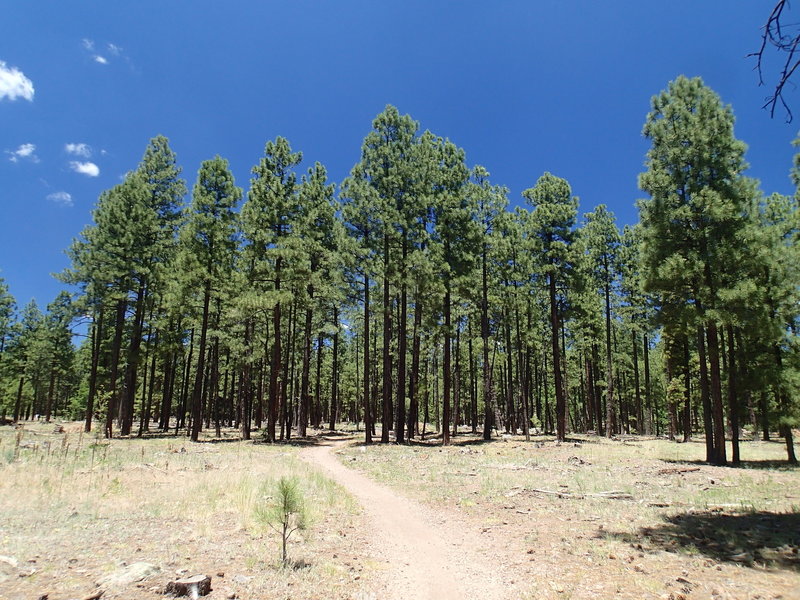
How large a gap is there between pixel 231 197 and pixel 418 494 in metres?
21.6

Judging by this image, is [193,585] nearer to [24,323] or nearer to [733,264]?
[733,264]

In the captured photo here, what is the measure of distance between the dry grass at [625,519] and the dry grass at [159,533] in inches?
111

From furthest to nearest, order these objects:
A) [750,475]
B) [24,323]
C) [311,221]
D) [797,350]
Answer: [24,323], [311,221], [797,350], [750,475]

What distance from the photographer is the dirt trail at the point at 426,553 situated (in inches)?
233

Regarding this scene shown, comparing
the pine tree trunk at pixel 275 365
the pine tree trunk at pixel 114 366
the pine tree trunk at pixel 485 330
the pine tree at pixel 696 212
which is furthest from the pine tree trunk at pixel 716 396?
the pine tree trunk at pixel 114 366

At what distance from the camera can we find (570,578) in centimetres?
611

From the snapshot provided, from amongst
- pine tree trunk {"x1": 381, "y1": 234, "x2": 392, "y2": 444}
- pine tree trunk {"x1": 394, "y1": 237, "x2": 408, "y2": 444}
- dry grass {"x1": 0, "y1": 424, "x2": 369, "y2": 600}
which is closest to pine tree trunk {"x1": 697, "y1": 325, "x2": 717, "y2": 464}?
pine tree trunk {"x1": 394, "y1": 237, "x2": 408, "y2": 444}

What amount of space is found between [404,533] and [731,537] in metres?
5.64

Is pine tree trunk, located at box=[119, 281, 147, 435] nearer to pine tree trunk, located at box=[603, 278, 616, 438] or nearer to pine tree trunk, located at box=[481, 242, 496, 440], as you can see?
pine tree trunk, located at box=[481, 242, 496, 440]

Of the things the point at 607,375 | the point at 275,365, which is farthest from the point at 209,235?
the point at 607,375

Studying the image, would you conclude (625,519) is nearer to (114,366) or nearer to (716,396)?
(716,396)

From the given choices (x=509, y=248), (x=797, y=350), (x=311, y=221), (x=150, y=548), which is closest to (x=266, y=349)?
(x=311, y=221)

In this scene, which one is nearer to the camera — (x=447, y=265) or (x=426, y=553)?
(x=426, y=553)

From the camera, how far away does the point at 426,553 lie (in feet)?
24.2
